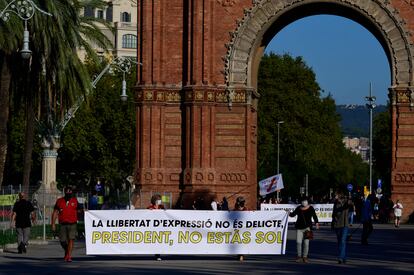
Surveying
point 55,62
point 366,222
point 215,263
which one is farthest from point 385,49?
point 215,263

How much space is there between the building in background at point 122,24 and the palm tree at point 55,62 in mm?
77879

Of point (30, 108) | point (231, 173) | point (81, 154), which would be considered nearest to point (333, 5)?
point (231, 173)

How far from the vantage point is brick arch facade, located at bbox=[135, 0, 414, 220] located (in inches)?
2248

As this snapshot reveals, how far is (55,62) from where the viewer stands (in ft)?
158

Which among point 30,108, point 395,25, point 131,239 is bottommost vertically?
point 131,239

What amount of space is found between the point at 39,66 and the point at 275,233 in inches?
716

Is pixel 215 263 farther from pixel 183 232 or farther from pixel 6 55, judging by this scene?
pixel 6 55

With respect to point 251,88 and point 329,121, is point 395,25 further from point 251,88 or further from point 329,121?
point 329,121

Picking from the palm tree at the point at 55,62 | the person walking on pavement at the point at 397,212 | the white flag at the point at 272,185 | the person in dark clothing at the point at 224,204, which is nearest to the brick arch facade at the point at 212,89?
the person walking on pavement at the point at 397,212

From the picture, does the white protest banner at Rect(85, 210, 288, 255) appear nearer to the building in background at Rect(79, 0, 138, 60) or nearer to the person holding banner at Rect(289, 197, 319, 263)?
the person holding banner at Rect(289, 197, 319, 263)

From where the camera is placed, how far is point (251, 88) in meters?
57.8

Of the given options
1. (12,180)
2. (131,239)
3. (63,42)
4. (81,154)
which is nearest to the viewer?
(131,239)

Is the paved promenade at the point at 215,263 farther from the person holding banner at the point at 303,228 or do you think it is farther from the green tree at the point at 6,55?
the green tree at the point at 6,55

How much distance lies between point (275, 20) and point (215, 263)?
27260mm
